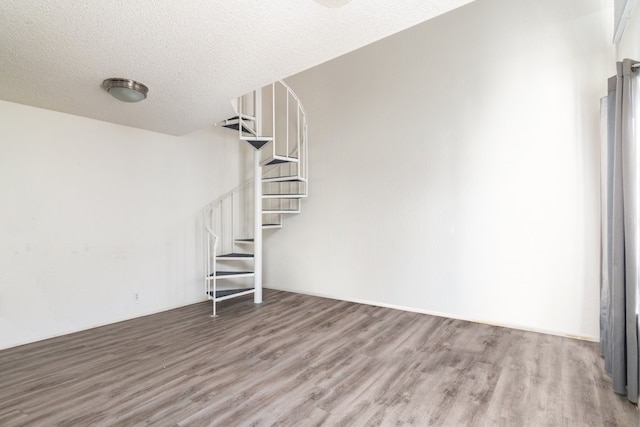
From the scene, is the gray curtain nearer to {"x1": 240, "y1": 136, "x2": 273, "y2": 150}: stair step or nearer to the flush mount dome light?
{"x1": 240, "y1": 136, "x2": 273, "y2": 150}: stair step

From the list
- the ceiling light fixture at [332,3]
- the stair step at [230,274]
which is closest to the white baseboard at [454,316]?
the stair step at [230,274]

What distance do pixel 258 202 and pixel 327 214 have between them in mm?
1025

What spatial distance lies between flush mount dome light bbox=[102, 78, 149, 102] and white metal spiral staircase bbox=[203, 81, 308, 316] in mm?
1567

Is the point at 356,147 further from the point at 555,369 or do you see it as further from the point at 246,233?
the point at 555,369

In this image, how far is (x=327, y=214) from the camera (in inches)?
174

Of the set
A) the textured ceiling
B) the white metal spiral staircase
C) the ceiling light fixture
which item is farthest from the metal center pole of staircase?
the ceiling light fixture

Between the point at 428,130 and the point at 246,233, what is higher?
the point at 428,130

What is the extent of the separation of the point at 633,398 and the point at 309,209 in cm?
366

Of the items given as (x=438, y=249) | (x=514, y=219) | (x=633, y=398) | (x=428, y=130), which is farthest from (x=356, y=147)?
(x=633, y=398)

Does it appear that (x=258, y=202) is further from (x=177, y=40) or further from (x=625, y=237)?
(x=625, y=237)

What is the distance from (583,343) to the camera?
279 centimetres

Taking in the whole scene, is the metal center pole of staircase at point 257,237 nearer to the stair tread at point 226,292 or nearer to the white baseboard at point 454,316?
the stair tread at point 226,292

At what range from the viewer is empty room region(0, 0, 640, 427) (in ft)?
Answer: 6.12

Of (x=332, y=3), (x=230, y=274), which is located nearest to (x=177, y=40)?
(x=332, y=3)
